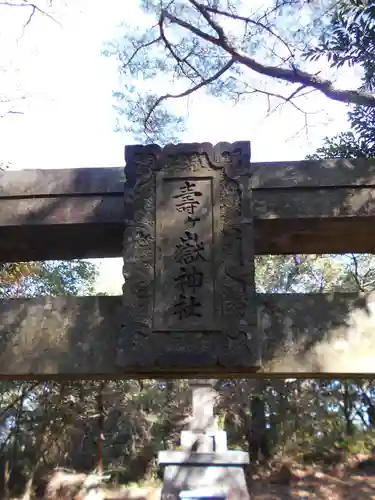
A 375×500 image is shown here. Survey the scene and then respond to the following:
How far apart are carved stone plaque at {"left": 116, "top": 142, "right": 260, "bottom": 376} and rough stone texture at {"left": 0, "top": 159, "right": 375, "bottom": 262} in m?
0.15

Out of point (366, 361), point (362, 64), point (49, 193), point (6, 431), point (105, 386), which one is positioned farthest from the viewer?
point (6, 431)

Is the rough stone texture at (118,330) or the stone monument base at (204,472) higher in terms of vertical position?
the rough stone texture at (118,330)

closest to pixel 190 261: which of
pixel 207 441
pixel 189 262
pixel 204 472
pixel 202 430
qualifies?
pixel 189 262

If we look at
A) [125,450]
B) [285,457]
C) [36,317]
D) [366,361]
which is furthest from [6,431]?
[366,361]

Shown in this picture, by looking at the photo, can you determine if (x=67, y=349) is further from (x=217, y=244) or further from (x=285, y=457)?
(x=285, y=457)

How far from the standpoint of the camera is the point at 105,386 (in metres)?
11.0

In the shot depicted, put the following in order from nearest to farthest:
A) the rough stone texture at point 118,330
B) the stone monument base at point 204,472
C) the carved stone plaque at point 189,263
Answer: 1. the carved stone plaque at point 189,263
2. the rough stone texture at point 118,330
3. the stone monument base at point 204,472

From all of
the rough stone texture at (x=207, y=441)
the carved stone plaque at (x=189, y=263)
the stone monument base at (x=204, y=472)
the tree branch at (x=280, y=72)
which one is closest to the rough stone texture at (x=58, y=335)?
the carved stone plaque at (x=189, y=263)

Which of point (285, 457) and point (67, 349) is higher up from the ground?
point (67, 349)

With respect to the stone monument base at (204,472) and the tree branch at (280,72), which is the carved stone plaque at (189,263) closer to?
the tree branch at (280,72)

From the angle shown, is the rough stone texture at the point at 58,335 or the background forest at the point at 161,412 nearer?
the rough stone texture at the point at 58,335

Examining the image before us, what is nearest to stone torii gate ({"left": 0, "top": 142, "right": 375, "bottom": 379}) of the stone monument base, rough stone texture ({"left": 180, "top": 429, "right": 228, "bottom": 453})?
the stone monument base

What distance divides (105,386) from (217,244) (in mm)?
9100

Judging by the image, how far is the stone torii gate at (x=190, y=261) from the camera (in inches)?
98.0
